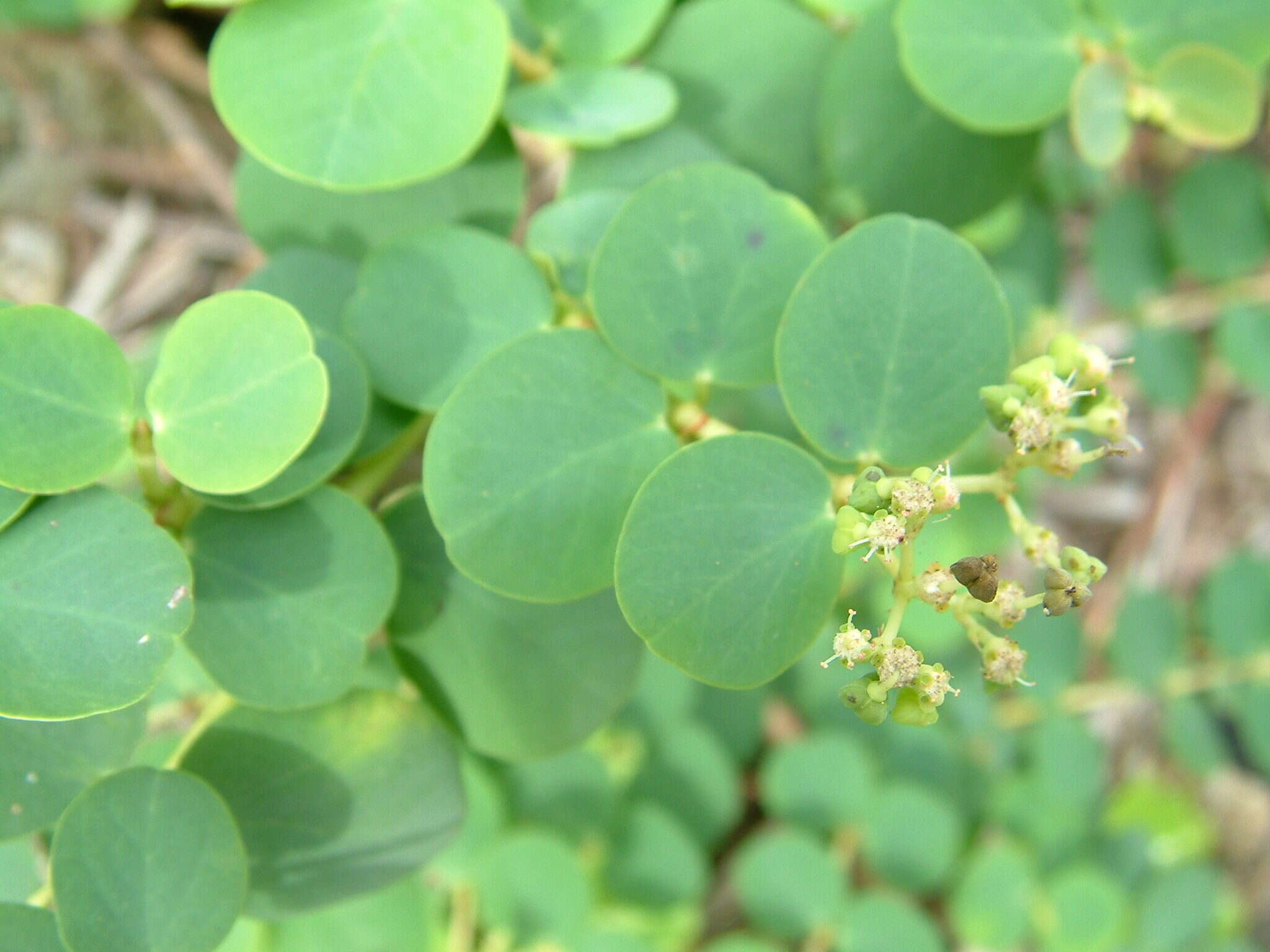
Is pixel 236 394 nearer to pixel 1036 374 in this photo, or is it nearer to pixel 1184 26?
pixel 1036 374

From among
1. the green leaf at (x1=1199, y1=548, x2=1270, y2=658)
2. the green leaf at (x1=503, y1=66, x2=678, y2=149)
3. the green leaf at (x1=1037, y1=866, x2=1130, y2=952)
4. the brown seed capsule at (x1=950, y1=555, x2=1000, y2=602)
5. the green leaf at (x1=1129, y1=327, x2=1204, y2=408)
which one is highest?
the green leaf at (x1=503, y1=66, x2=678, y2=149)

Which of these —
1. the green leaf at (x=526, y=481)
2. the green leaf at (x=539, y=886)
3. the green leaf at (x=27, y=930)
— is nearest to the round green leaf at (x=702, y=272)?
the green leaf at (x=526, y=481)

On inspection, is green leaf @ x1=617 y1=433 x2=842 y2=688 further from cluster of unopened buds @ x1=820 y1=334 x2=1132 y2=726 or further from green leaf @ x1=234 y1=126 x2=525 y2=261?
green leaf @ x1=234 y1=126 x2=525 y2=261

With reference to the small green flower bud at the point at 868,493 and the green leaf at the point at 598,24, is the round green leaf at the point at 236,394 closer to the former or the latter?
the small green flower bud at the point at 868,493

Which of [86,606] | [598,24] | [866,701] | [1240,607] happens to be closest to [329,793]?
[86,606]

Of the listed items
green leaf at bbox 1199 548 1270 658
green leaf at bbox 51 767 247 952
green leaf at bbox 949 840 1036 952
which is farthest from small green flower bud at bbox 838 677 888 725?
green leaf at bbox 1199 548 1270 658

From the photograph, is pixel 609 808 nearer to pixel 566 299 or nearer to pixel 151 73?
pixel 566 299
